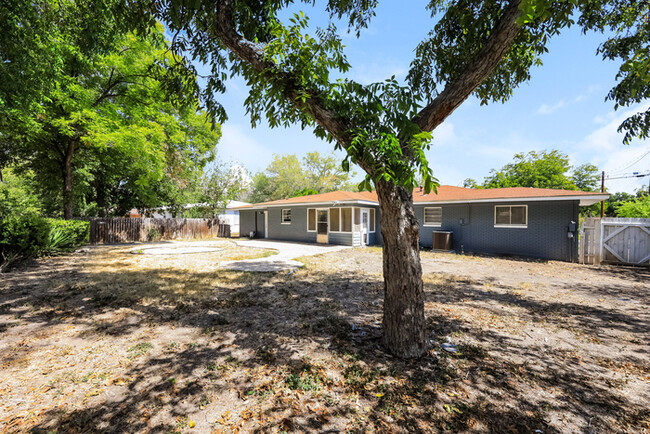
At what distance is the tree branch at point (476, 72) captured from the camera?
2.79m

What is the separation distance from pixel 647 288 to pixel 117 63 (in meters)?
18.4

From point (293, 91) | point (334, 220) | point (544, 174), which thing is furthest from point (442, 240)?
point (544, 174)

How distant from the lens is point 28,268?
7641 millimetres

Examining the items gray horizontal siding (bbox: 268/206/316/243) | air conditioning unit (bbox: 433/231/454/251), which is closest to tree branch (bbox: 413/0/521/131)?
air conditioning unit (bbox: 433/231/454/251)

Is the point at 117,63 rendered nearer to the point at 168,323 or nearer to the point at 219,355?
the point at 168,323

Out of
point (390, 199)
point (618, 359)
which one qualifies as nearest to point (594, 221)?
point (618, 359)

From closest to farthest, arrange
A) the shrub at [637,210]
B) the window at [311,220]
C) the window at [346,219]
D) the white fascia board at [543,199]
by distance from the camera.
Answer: the white fascia board at [543,199] < the window at [346,219] < the shrub at [637,210] < the window at [311,220]

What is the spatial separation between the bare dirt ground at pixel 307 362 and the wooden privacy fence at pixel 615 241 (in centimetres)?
472

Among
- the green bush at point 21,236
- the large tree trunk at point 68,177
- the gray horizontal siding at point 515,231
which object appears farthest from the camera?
the large tree trunk at point 68,177

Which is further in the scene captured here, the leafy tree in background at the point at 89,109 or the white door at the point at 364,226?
the white door at the point at 364,226

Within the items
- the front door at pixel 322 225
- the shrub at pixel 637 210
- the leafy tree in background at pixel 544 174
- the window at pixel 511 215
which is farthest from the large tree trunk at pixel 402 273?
the leafy tree in background at pixel 544 174

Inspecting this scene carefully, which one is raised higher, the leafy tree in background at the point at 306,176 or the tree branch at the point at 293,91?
the leafy tree in background at the point at 306,176

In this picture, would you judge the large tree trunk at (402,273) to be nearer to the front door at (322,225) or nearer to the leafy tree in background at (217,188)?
the front door at (322,225)

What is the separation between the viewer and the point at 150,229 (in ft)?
56.2
